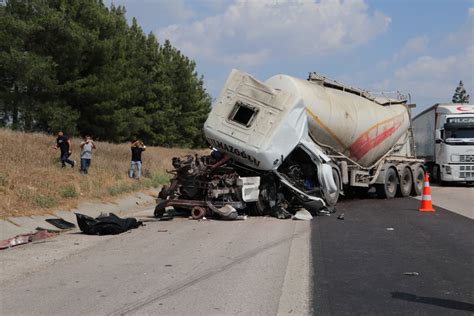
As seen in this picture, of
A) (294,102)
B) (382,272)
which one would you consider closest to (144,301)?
(382,272)

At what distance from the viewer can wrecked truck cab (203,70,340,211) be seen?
1195cm

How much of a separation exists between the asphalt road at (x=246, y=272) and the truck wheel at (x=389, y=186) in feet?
23.4

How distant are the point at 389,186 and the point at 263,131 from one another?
8.13 metres

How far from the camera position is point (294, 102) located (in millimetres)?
12305

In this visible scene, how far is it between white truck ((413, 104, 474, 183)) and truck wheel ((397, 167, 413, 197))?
5503 millimetres

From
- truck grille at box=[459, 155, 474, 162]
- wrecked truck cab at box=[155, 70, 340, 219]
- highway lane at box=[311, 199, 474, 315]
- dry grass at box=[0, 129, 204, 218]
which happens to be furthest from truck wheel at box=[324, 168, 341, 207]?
truck grille at box=[459, 155, 474, 162]

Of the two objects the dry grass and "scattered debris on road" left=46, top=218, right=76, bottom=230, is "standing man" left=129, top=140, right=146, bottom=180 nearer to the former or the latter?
the dry grass

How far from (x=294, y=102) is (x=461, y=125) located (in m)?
14.3

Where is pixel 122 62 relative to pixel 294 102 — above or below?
above

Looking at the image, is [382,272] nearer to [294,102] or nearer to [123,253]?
[123,253]

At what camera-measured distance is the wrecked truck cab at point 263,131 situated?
11945 millimetres

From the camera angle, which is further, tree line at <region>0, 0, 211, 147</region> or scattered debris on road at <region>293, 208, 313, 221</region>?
tree line at <region>0, 0, 211, 147</region>

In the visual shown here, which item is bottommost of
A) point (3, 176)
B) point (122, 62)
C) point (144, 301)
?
point (144, 301)

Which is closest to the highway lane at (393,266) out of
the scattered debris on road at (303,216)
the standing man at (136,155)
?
the scattered debris on road at (303,216)
